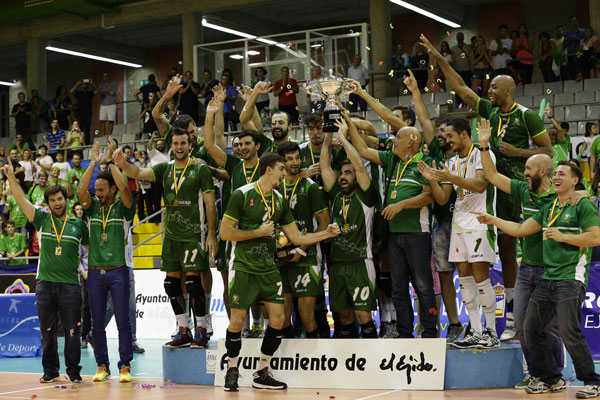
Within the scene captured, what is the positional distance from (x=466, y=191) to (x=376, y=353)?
1.80 meters

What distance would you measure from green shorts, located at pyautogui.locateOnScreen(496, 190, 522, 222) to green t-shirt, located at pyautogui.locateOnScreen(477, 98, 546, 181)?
0.25 m

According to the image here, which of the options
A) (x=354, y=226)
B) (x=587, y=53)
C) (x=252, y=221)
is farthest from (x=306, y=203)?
(x=587, y=53)

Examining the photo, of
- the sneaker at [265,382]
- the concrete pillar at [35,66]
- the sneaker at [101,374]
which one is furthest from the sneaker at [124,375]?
the concrete pillar at [35,66]

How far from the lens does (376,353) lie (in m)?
7.67

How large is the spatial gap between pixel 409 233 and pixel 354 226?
23.0 inches

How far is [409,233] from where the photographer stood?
7.72 metres

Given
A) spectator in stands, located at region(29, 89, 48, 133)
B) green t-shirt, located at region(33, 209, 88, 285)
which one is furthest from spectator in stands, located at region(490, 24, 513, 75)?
spectator in stands, located at region(29, 89, 48, 133)

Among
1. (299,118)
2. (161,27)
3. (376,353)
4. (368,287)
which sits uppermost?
(161,27)

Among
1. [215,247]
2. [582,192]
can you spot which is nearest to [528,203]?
[582,192]

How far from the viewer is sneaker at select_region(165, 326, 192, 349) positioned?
845cm

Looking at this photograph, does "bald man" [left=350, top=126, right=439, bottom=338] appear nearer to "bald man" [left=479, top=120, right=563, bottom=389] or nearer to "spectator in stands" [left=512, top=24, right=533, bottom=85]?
"bald man" [left=479, top=120, right=563, bottom=389]

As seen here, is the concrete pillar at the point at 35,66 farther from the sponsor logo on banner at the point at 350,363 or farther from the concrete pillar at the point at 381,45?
the sponsor logo on banner at the point at 350,363

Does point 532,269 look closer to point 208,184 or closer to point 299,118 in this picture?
point 208,184

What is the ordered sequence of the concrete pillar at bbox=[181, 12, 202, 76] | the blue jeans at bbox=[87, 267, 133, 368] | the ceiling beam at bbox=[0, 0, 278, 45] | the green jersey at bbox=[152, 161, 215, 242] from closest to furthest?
1. the green jersey at bbox=[152, 161, 215, 242]
2. the blue jeans at bbox=[87, 267, 133, 368]
3. the concrete pillar at bbox=[181, 12, 202, 76]
4. the ceiling beam at bbox=[0, 0, 278, 45]
